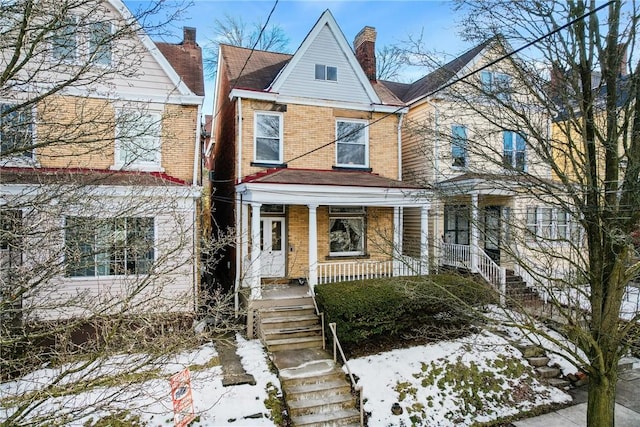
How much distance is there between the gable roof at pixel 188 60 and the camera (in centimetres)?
1262

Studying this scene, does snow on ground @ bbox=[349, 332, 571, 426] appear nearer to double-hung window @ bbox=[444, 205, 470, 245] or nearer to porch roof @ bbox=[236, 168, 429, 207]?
Result: porch roof @ bbox=[236, 168, 429, 207]

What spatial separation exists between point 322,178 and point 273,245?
2.84 metres

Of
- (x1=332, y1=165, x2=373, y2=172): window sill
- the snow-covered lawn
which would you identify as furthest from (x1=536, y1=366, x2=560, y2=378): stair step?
(x1=332, y1=165, x2=373, y2=172): window sill

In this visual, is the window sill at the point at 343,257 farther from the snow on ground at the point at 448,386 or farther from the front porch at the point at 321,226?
the snow on ground at the point at 448,386

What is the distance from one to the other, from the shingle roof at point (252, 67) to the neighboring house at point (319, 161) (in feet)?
0.14

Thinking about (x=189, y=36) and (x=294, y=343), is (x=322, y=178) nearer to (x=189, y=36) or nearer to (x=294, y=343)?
(x=294, y=343)

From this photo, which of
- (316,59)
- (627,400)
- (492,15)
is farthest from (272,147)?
(627,400)

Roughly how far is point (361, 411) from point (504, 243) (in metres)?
4.10

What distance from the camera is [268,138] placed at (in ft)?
42.0

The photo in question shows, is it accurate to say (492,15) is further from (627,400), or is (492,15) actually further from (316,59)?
(627,400)

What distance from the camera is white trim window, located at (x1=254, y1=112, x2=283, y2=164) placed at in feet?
41.7

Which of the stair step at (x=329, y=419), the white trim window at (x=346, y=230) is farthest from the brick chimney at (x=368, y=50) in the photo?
the stair step at (x=329, y=419)

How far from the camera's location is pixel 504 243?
684 cm

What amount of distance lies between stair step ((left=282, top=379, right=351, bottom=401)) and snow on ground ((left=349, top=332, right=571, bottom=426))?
0.49 meters
